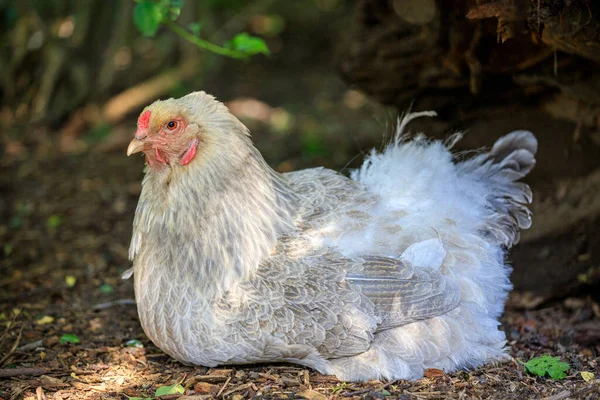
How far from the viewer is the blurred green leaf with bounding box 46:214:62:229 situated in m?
5.93

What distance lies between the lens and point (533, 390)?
337 centimetres

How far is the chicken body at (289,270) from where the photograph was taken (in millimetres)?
3355

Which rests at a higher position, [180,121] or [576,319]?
[180,121]

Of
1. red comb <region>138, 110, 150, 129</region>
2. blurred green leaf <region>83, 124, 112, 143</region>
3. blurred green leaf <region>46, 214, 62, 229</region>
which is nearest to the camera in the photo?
red comb <region>138, 110, 150, 129</region>

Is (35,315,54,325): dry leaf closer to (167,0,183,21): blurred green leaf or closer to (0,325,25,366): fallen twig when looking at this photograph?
(0,325,25,366): fallen twig

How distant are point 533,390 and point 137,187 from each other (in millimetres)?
4620

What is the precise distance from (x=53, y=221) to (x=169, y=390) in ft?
10.6

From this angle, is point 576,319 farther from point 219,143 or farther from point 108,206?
point 108,206

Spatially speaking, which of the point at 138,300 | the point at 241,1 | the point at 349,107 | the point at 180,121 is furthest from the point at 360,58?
the point at 241,1

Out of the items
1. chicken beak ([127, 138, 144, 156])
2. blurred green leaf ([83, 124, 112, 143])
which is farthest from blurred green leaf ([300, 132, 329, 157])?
chicken beak ([127, 138, 144, 156])

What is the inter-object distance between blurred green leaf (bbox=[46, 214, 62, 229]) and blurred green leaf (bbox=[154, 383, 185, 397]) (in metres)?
3.08

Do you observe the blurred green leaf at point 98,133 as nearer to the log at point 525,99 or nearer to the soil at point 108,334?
the soil at point 108,334

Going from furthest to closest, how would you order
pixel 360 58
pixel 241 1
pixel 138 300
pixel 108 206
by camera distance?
pixel 241 1 < pixel 108 206 < pixel 360 58 < pixel 138 300

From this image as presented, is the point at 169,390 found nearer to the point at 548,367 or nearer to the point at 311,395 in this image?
the point at 311,395
